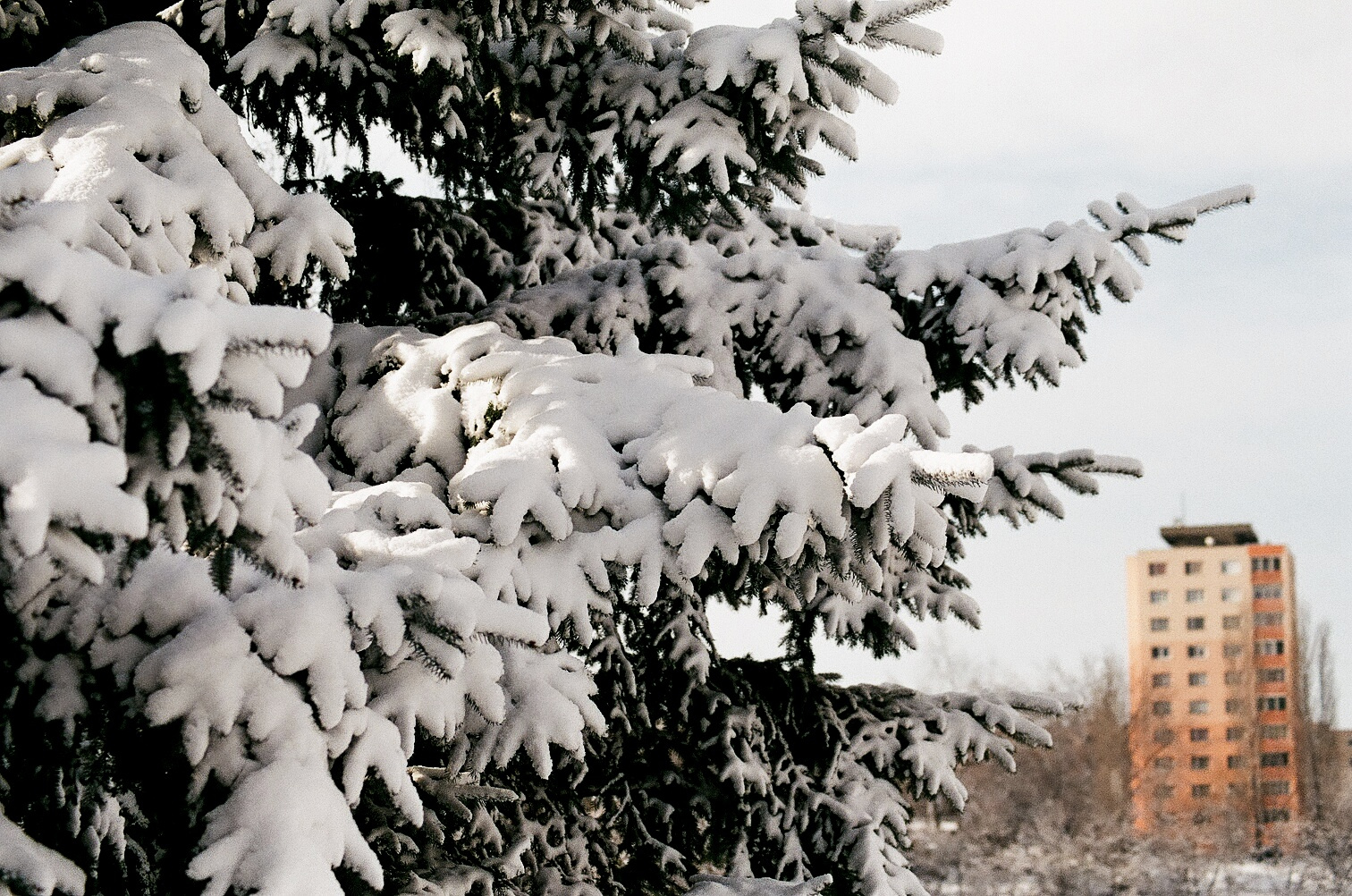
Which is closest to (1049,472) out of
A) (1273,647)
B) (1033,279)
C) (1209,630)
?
(1033,279)

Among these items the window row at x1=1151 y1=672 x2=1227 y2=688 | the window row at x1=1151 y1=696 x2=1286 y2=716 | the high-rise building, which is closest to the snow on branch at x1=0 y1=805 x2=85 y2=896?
the high-rise building

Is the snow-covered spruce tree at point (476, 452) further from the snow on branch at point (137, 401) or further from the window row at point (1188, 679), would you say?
the window row at point (1188, 679)

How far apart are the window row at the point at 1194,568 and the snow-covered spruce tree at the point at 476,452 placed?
77671mm

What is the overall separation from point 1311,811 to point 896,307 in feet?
131

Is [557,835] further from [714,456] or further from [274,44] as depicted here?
[274,44]

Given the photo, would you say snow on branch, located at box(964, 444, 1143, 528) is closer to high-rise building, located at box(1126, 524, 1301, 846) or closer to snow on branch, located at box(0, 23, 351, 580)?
snow on branch, located at box(0, 23, 351, 580)

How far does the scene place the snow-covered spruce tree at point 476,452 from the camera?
185 centimetres

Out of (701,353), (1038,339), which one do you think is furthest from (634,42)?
(1038,339)

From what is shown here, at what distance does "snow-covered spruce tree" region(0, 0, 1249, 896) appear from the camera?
1849 millimetres

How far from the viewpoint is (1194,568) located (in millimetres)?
76750

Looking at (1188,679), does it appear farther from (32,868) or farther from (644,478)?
(32,868)

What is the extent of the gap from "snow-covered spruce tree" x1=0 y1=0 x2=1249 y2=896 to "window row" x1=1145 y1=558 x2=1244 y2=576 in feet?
255

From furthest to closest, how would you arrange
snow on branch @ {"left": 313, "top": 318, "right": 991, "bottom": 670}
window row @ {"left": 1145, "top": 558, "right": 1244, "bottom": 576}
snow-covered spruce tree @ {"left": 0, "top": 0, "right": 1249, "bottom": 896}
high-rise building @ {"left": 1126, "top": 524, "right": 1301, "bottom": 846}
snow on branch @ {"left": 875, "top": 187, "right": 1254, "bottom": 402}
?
window row @ {"left": 1145, "top": 558, "right": 1244, "bottom": 576} < high-rise building @ {"left": 1126, "top": 524, "right": 1301, "bottom": 846} < snow on branch @ {"left": 875, "top": 187, "right": 1254, "bottom": 402} < snow on branch @ {"left": 313, "top": 318, "right": 991, "bottom": 670} < snow-covered spruce tree @ {"left": 0, "top": 0, "right": 1249, "bottom": 896}

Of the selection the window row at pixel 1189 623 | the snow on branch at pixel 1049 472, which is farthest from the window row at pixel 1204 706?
the snow on branch at pixel 1049 472
